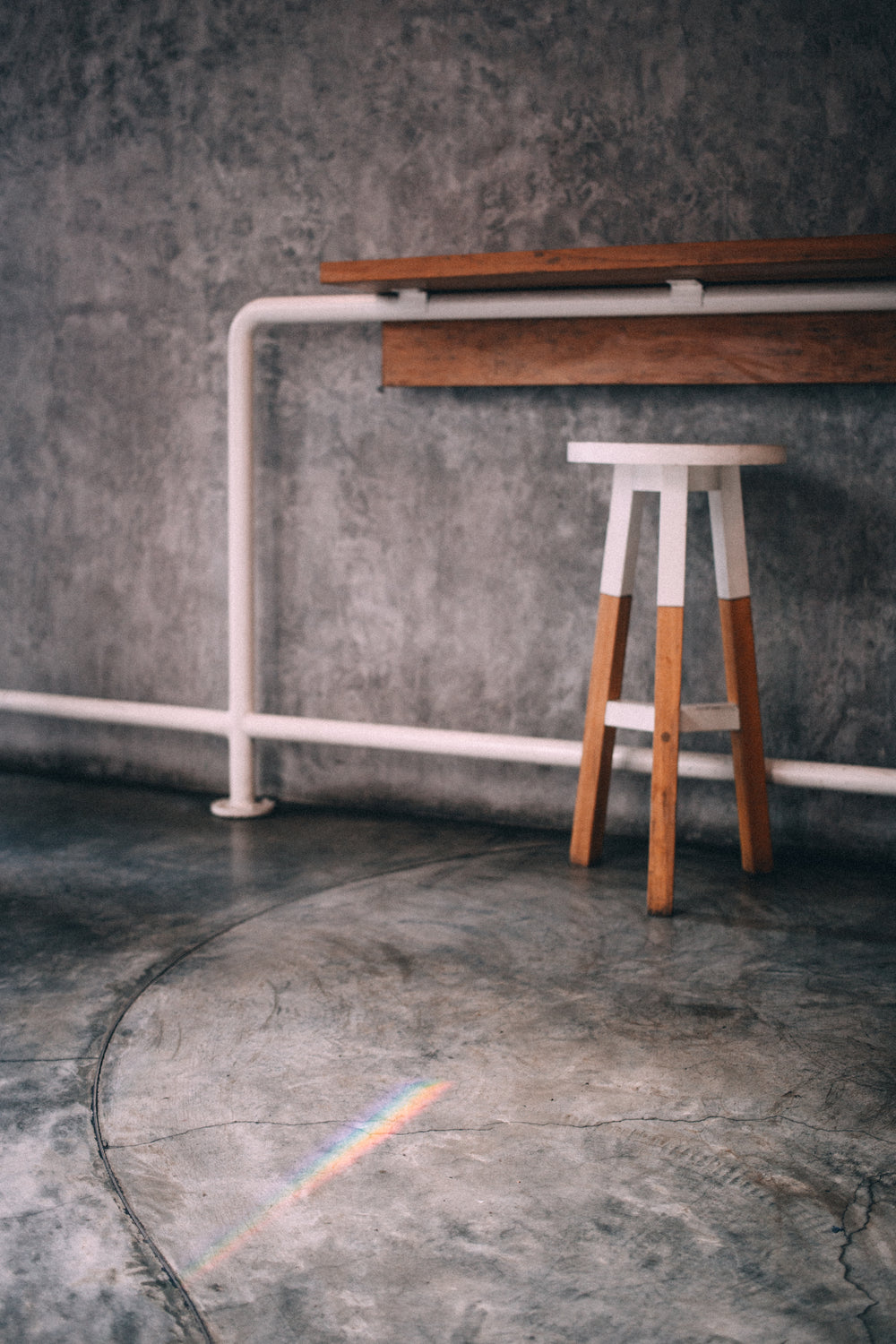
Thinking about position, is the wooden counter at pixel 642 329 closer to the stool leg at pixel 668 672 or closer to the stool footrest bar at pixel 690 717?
the stool leg at pixel 668 672

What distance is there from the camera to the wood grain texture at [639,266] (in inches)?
84.4

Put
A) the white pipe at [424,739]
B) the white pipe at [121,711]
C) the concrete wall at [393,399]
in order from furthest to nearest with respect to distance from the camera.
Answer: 1. the white pipe at [121,711]
2. the concrete wall at [393,399]
3. the white pipe at [424,739]

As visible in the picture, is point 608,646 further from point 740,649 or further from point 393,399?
point 393,399

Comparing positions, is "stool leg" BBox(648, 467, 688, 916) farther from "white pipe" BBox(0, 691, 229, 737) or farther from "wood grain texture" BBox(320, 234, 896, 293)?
"white pipe" BBox(0, 691, 229, 737)

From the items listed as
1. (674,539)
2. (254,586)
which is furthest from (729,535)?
(254,586)

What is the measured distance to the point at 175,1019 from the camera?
70.4 inches

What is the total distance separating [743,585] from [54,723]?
6.70 feet

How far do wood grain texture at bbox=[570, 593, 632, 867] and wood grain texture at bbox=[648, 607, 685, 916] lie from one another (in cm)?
19

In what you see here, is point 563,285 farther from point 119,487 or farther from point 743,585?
point 119,487

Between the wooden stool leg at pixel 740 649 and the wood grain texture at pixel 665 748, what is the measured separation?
0.68 feet

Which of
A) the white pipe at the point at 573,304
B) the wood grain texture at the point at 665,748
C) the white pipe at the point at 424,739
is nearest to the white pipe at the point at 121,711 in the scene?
the white pipe at the point at 424,739

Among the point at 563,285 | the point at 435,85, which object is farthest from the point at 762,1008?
the point at 435,85

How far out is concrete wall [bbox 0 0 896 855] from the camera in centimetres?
260

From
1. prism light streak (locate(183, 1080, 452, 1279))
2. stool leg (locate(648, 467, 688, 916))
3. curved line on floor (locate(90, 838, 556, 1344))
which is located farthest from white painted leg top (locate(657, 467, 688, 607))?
prism light streak (locate(183, 1080, 452, 1279))
